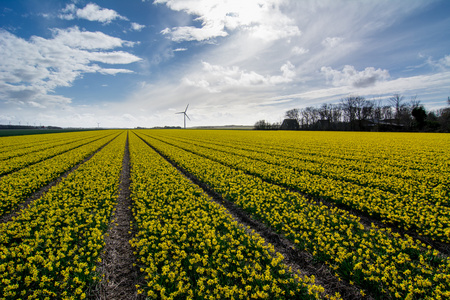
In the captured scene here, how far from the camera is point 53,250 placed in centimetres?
603

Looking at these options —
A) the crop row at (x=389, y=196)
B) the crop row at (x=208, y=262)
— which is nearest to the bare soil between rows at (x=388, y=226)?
the crop row at (x=389, y=196)

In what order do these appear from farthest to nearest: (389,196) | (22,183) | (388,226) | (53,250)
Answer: (22,183), (389,196), (388,226), (53,250)

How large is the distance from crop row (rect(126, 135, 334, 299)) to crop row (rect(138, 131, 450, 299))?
1.24 meters

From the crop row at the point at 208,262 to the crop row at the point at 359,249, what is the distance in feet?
4.05

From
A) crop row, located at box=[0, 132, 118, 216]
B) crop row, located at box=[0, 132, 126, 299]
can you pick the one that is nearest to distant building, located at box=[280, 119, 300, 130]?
crop row, located at box=[0, 132, 118, 216]

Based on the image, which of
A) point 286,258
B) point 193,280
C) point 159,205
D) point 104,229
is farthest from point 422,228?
point 104,229

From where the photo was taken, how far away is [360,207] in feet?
30.5

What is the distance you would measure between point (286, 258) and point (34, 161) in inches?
1006

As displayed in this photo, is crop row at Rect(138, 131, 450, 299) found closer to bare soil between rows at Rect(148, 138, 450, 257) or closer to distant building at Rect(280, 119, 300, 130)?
bare soil between rows at Rect(148, 138, 450, 257)

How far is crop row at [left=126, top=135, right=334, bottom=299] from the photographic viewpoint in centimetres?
482

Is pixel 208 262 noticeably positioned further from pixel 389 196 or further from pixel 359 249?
pixel 389 196

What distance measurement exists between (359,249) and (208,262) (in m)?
4.27

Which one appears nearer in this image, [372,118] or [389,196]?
[389,196]

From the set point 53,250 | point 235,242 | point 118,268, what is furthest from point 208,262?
point 53,250
